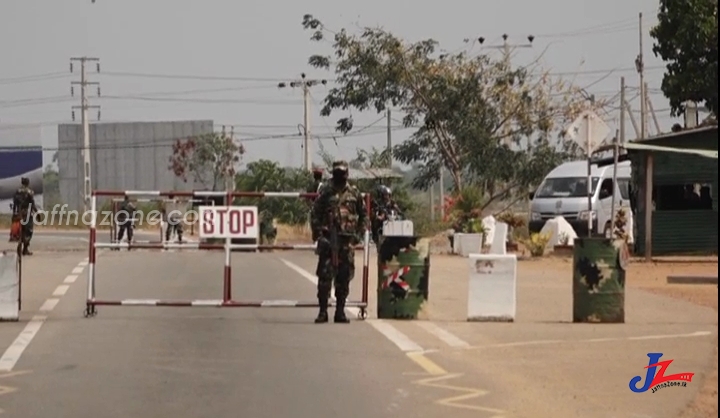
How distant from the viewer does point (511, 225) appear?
3766 cm

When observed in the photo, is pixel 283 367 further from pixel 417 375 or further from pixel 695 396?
pixel 695 396

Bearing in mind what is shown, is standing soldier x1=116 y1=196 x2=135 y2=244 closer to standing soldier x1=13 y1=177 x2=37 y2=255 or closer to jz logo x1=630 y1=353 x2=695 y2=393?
standing soldier x1=13 y1=177 x2=37 y2=255

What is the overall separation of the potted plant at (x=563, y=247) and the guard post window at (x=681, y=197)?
7.24ft

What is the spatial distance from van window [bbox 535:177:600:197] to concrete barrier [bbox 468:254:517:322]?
2225 centimetres

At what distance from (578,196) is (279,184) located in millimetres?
14023

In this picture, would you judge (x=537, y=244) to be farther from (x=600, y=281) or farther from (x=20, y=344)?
(x=20, y=344)

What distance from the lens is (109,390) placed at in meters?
11.9

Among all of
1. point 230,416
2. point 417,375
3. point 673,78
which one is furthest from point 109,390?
point 673,78

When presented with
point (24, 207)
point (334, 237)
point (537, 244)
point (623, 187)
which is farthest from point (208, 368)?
point (623, 187)

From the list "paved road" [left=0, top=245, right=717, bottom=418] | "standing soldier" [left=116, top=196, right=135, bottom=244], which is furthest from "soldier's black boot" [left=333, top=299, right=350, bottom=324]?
"standing soldier" [left=116, top=196, right=135, bottom=244]

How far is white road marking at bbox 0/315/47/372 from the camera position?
13477 millimetres

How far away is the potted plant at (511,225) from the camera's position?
35906 mm

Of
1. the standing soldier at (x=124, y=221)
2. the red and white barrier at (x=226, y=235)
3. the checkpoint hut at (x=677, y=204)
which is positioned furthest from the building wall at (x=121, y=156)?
the red and white barrier at (x=226, y=235)

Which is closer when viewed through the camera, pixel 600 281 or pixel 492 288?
pixel 600 281
